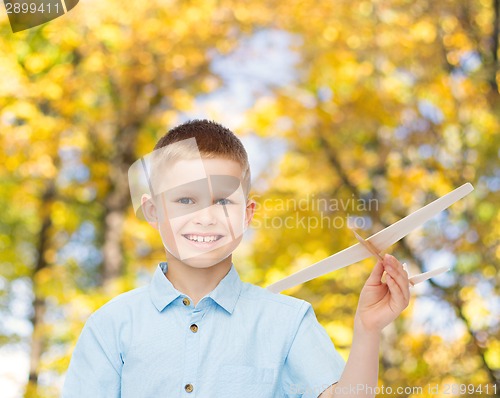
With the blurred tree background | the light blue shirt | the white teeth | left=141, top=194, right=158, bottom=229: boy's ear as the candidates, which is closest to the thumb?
the light blue shirt

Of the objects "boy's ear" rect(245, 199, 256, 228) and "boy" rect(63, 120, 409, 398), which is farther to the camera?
"boy's ear" rect(245, 199, 256, 228)

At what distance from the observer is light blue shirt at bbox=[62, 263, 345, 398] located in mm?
1138

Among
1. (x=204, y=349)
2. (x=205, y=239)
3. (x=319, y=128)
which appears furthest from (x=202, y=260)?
(x=319, y=128)

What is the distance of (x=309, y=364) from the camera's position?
3.79 ft

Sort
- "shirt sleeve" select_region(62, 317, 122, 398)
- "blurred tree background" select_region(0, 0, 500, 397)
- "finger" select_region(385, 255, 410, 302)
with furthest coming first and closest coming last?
"blurred tree background" select_region(0, 0, 500, 397) < "shirt sleeve" select_region(62, 317, 122, 398) < "finger" select_region(385, 255, 410, 302)

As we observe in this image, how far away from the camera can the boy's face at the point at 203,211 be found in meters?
1.18

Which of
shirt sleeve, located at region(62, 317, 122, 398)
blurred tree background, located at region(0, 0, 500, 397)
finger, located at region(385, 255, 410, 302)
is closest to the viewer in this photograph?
finger, located at region(385, 255, 410, 302)

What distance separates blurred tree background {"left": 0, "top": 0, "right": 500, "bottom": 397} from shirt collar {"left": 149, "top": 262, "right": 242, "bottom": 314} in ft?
8.22

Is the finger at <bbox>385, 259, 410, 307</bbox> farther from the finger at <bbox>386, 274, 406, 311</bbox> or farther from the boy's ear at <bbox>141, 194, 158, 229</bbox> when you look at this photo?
the boy's ear at <bbox>141, 194, 158, 229</bbox>

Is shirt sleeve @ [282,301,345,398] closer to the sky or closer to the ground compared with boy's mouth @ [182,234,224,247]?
closer to the ground

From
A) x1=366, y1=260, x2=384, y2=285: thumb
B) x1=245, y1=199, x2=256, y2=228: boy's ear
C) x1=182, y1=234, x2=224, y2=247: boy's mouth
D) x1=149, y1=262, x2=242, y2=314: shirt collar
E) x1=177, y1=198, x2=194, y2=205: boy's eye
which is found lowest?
x1=149, y1=262, x2=242, y2=314: shirt collar

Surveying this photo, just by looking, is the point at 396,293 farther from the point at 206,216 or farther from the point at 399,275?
the point at 206,216

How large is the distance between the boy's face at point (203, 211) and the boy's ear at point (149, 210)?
0.04 m

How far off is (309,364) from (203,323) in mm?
186
